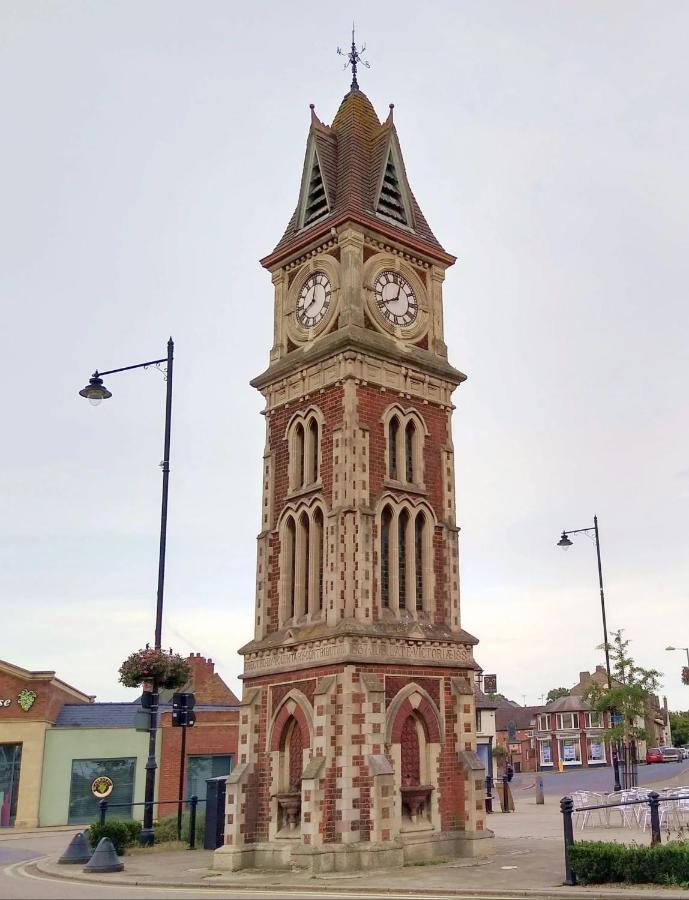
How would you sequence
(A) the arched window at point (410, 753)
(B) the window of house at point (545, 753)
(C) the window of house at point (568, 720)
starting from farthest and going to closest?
1. (B) the window of house at point (545, 753)
2. (C) the window of house at point (568, 720)
3. (A) the arched window at point (410, 753)

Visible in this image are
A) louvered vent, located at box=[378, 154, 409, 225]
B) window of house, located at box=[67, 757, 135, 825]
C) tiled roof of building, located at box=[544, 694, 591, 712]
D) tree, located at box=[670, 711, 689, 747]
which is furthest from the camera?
tree, located at box=[670, 711, 689, 747]

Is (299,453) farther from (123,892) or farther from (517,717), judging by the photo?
(517,717)

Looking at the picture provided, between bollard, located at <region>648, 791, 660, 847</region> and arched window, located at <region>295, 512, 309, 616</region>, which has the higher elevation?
arched window, located at <region>295, 512, 309, 616</region>

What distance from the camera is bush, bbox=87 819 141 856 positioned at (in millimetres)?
24047

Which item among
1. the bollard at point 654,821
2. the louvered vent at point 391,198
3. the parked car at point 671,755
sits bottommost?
the bollard at point 654,821

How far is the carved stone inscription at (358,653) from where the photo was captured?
2184cm

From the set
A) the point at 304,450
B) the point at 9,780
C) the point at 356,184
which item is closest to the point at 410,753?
the point at 304,450

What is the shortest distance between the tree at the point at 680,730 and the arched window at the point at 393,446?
4534 inches

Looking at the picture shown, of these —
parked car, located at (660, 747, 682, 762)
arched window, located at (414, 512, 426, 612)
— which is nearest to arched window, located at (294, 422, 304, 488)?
arched window, located at (414, 512, 426, 612)

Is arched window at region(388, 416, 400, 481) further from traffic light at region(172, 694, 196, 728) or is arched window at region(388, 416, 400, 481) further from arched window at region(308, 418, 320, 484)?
traffic light at region(172, 694, 196, 728)

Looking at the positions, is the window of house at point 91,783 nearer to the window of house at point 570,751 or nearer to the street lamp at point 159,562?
the street lamp at point 159,562

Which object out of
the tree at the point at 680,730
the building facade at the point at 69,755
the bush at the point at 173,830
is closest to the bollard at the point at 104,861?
the bush at the point at 173,830

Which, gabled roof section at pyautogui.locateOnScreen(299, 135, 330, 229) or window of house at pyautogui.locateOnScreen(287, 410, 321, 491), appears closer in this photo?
window of house at pyautogui.locateOnScreen(287, 410, 321, 491)

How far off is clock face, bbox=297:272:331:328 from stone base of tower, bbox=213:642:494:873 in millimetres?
9849
